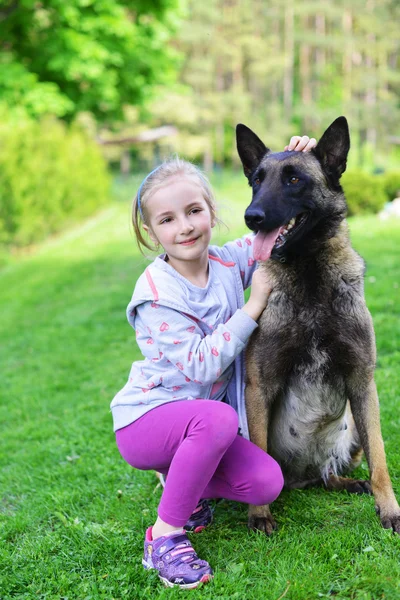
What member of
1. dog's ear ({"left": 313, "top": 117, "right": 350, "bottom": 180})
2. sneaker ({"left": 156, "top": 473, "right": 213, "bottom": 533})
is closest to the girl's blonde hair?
dog's ear ({"left": 313, "top": 117, "right": 350, "bottom": 180})

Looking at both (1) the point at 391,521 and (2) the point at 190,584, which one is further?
(1) the point at 391,521

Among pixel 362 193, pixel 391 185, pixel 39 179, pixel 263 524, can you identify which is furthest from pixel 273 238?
pixel 391 185

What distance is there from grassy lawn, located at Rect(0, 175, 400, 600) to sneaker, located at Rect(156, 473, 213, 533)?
0.06 metres

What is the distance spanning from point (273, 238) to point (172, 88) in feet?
55.7

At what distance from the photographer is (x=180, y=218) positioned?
2562 mm

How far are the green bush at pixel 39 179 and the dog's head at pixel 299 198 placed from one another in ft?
34.1

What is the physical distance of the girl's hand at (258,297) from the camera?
2.51 m

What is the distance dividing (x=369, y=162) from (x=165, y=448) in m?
31.7

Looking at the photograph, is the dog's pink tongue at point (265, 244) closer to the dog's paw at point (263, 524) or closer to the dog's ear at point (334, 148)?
the dog's ear at point (334, 148)

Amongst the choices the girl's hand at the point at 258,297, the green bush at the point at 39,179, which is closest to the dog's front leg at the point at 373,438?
the girl's hand at the point at 258,297

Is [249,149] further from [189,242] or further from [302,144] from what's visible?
[189,242]

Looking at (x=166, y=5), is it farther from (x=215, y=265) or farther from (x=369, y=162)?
(x=369, y=162)

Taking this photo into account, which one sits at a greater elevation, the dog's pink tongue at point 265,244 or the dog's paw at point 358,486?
the dog's pink tongue at point 265,244

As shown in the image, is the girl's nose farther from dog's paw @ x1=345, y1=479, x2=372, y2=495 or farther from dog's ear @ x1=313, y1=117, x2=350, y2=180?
dog's paw @ x1=345, y1=479, x2=372, y2=495
